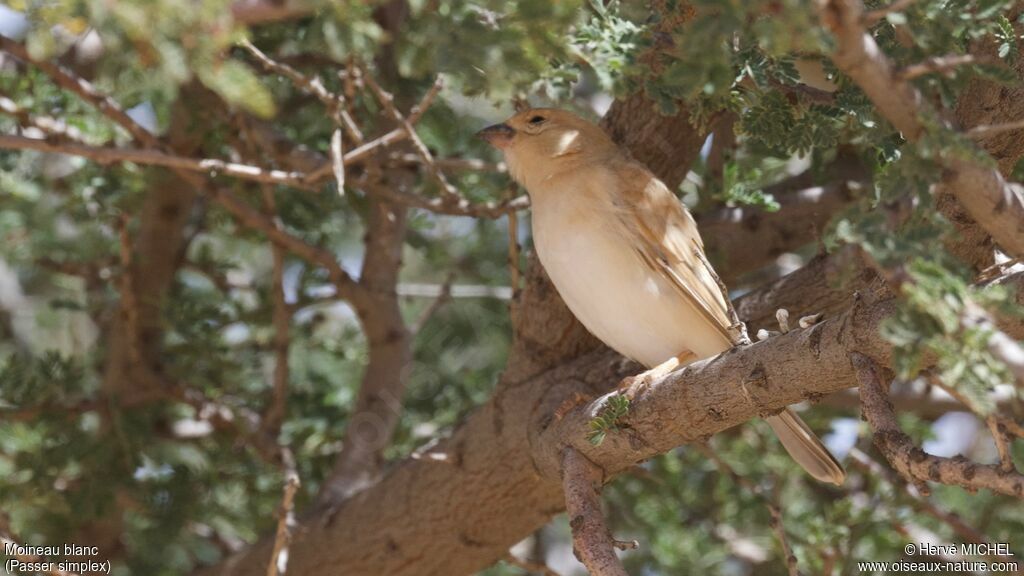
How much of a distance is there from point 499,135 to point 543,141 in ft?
0.55

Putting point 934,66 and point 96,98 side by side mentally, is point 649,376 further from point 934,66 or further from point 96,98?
point 96,98

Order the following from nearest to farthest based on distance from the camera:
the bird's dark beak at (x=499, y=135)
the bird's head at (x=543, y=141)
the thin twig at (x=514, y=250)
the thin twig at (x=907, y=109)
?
the thin twig at (x=907, y=109) < the thin twig at (x=514, y=250) < the bird's head at (x=543, y=141) < the bird's dark beak at (x=499, y=135)

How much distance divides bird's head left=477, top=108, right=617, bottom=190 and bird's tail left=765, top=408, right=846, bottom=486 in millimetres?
1046

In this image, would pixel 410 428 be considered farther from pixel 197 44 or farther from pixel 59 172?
pixel 197 44

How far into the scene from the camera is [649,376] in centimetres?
336

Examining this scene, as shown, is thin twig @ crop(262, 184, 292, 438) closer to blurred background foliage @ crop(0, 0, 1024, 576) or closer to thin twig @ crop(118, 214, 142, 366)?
blurred background foliage @ crop(0, 0, 1024, 576)

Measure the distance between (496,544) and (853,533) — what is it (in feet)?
4.41

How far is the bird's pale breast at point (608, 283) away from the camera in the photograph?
3506mm

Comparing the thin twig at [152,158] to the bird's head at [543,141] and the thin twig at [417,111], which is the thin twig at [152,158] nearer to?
the thin twig at [417,111]

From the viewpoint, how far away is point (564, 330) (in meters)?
3.88

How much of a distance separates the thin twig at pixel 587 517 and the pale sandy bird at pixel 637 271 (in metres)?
0.49

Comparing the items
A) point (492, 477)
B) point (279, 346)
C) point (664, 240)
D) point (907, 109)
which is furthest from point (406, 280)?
point (907, 109)

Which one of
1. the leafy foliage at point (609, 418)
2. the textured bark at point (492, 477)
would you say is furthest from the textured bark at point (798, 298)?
the leafy foliage at point (609, 418)

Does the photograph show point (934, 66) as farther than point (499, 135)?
No
